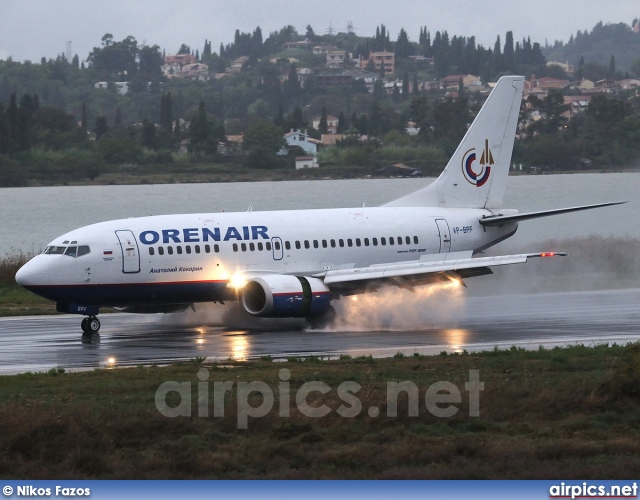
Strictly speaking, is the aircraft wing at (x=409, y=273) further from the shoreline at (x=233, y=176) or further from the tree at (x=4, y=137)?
the tree at (x=4, y=137)

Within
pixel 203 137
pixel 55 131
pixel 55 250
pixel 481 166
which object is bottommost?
pixel 203 137

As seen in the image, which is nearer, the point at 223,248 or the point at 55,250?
the point at 55,250

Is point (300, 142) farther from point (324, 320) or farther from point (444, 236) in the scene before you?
point (324, 320)

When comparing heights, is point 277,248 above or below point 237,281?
above

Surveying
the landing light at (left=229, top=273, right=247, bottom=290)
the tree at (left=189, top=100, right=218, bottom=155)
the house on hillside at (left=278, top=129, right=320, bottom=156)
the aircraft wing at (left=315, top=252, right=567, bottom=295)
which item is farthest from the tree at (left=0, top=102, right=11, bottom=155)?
the aircraft wing at (left=315, top=252, right=567, bottom=295)

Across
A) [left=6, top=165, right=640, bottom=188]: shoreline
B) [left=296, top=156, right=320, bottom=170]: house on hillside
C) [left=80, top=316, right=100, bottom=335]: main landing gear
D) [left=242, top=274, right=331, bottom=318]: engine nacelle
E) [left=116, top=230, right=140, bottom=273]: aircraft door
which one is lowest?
[left=6, top=165, right=640, bottom=188]: shoreline

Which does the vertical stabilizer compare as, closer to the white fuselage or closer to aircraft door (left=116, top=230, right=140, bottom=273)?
the white fuselage

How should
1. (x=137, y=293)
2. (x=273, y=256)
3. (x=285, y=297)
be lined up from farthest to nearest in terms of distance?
(x=273, y=256) < (x=137, y=293) < (x=285, y=297)

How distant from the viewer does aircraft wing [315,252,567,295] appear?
39.6 meters

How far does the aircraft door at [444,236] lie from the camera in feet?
145

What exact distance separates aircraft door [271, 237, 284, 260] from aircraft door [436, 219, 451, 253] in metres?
6.19

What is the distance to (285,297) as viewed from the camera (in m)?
38.4

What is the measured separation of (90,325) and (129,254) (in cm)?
240

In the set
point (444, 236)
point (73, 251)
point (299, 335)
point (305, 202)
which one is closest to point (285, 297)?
point (299, 335)
